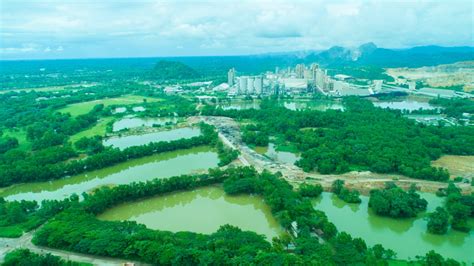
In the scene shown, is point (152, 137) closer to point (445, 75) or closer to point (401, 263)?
point (401, 263)

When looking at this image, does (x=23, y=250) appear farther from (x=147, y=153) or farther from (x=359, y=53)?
(x=359, y=53)

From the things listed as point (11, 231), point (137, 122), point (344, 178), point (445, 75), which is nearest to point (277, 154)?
point (344, 178)

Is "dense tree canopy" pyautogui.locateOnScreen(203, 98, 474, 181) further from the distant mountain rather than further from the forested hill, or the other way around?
the distant mountain

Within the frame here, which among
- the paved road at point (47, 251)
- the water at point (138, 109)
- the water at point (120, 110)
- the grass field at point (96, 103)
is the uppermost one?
the grass field at point (96, 103)

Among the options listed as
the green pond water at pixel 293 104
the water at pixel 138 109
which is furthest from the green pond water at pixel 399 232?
the water at pixel 138 109

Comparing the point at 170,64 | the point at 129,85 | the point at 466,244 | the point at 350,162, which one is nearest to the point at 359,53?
the point at 170,64

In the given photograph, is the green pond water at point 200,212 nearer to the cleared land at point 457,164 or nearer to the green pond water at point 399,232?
the green pond water at point 399,232

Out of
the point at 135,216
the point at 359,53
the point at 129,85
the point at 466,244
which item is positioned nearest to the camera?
the point at 466,244
